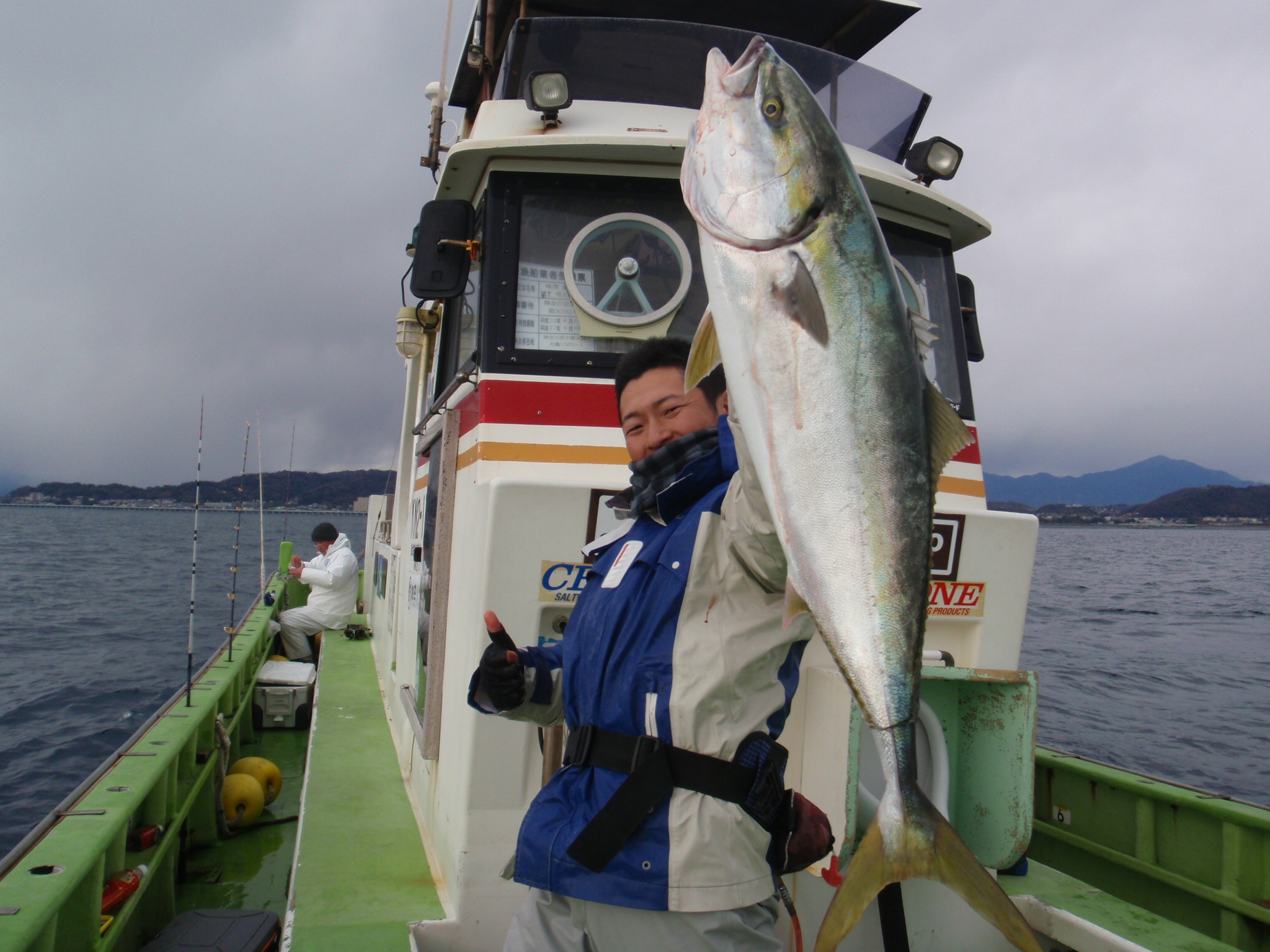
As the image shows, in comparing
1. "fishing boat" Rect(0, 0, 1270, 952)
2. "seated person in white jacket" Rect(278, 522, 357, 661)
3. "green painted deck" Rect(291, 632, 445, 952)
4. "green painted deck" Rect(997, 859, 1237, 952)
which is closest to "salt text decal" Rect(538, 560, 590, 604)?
"fishing boat" Rect(0, 0, 1270, 952)

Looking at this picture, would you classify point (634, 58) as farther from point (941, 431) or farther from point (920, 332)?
point (941, 431)

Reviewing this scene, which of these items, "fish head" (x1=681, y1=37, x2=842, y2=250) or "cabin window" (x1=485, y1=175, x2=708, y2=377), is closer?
"fish head" (x1=681, y1=37, x2=842, y2=250)

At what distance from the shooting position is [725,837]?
64.9 inches

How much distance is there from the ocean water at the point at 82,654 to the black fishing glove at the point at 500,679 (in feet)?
15.7

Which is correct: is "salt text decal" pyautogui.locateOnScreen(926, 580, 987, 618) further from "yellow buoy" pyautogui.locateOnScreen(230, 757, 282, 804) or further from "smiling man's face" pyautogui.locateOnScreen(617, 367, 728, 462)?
"yellow buoy" pyautogui.locateOnScreen(230, 757, 282, 804)

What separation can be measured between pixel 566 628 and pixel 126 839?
8.33 ft

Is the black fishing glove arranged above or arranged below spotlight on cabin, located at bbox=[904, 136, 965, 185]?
below

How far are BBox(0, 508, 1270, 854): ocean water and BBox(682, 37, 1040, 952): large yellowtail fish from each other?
8048 mm

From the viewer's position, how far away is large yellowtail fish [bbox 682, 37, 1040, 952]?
144cm

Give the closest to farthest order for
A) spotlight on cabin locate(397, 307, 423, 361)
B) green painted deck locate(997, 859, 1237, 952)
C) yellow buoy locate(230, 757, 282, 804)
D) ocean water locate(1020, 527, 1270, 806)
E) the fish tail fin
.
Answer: the fish tail fin
green painted deck locate(997, 859, 1237, 952)
yellow buoy locate(230, 757, 282, 804)
spotlight on cabin locate(397, 307, 423, 361)
ocean water locate(1020, 527, 1270, 806)

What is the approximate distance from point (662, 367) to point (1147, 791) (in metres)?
3.67

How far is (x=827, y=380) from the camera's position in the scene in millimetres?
1437

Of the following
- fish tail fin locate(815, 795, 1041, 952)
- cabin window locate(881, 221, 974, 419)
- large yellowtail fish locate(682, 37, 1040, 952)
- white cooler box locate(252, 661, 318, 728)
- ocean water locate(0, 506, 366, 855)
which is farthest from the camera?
ocean water locate(0, 506, 366, 855)

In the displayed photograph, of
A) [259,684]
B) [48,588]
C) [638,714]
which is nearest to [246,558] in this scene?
[48,588]
